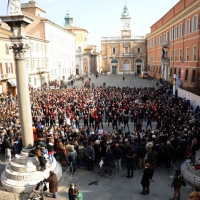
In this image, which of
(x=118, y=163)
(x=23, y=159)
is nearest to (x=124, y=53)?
(x=118, y=163)

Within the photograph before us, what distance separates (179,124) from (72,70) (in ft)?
173

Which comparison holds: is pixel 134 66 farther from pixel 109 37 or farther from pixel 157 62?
pixel 157 62

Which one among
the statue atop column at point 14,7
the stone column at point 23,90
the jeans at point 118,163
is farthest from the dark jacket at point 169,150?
the statue atop column at point 14,7

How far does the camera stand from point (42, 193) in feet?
26.5

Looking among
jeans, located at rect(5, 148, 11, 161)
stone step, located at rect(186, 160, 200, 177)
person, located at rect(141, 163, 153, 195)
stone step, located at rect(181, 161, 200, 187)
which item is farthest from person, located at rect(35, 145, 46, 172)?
stone step, located at rect(186, 160, 200, 177)

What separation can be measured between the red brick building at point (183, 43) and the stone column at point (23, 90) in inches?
928

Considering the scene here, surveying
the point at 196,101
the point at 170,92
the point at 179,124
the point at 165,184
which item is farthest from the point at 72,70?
the point at 165,184

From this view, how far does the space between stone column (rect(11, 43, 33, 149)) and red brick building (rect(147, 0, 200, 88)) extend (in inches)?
928

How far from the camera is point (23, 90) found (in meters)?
9.12

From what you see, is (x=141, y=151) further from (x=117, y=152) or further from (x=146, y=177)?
(x=146, y=177)

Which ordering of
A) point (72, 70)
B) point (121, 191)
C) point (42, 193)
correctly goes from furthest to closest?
point (72, 70)
point (121, 191)
point (42, 193)

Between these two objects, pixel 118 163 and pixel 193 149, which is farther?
pixel 118 163

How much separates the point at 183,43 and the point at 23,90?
2941cm

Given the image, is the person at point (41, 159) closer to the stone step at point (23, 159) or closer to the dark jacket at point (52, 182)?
the stone step at point (23, 159)
